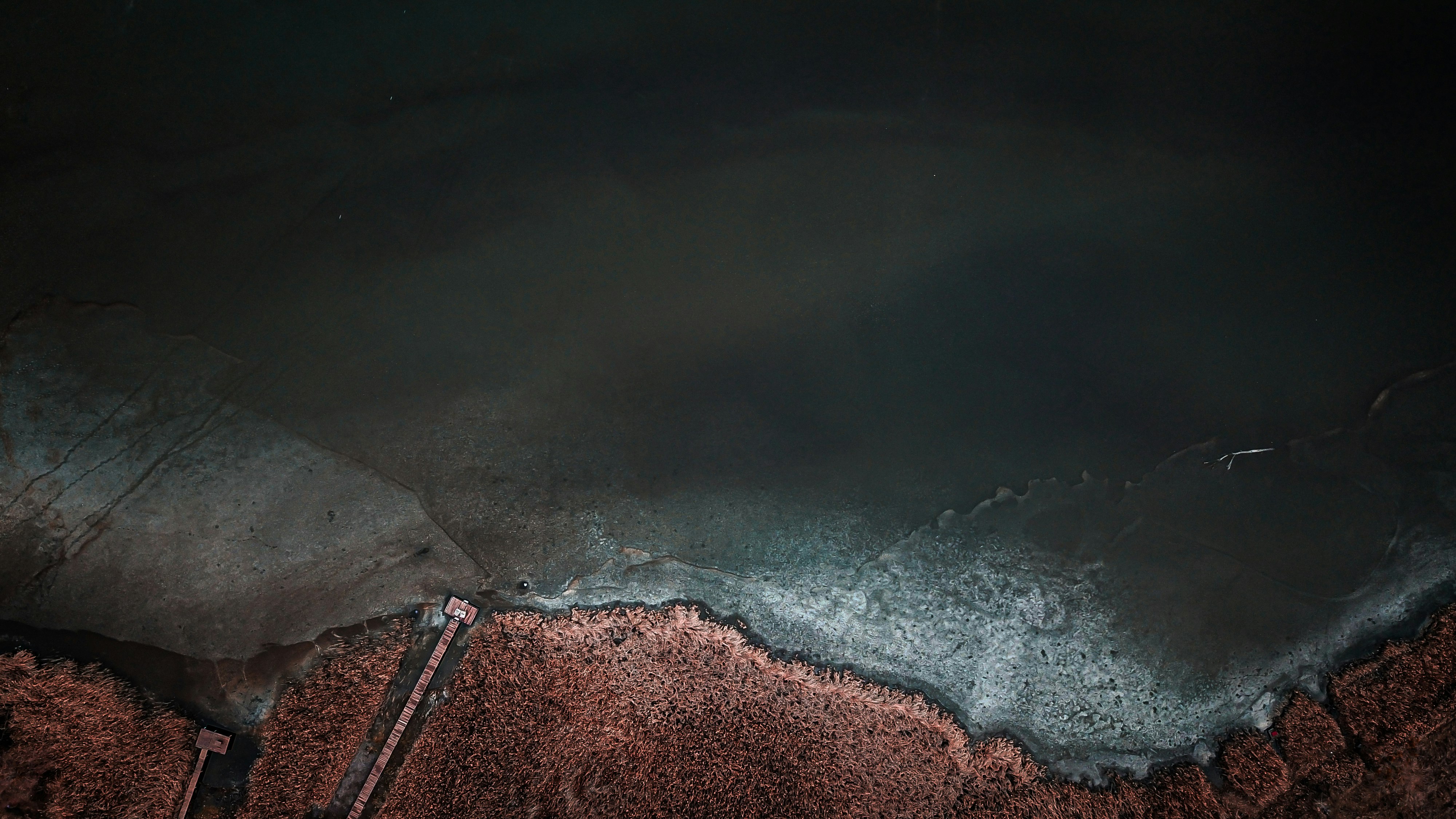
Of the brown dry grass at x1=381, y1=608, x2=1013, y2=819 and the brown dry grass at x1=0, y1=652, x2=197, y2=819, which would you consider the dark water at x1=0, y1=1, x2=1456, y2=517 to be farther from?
the brown dry grass at x1=0, y1=652, x2=197, y2=819

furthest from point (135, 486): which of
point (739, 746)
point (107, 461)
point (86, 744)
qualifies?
point (739, 746)

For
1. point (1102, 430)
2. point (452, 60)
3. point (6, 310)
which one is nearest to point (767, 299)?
point (1102, 430)

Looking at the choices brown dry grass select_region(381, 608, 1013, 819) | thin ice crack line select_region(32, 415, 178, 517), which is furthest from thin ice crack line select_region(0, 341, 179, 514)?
brown dry grass select_region(381, 608, 1013, 819)

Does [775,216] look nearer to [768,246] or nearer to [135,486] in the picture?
[768,246]

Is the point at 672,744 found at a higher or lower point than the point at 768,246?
lower

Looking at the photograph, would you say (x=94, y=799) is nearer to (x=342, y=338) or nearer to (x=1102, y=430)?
(x=342, y=338)
